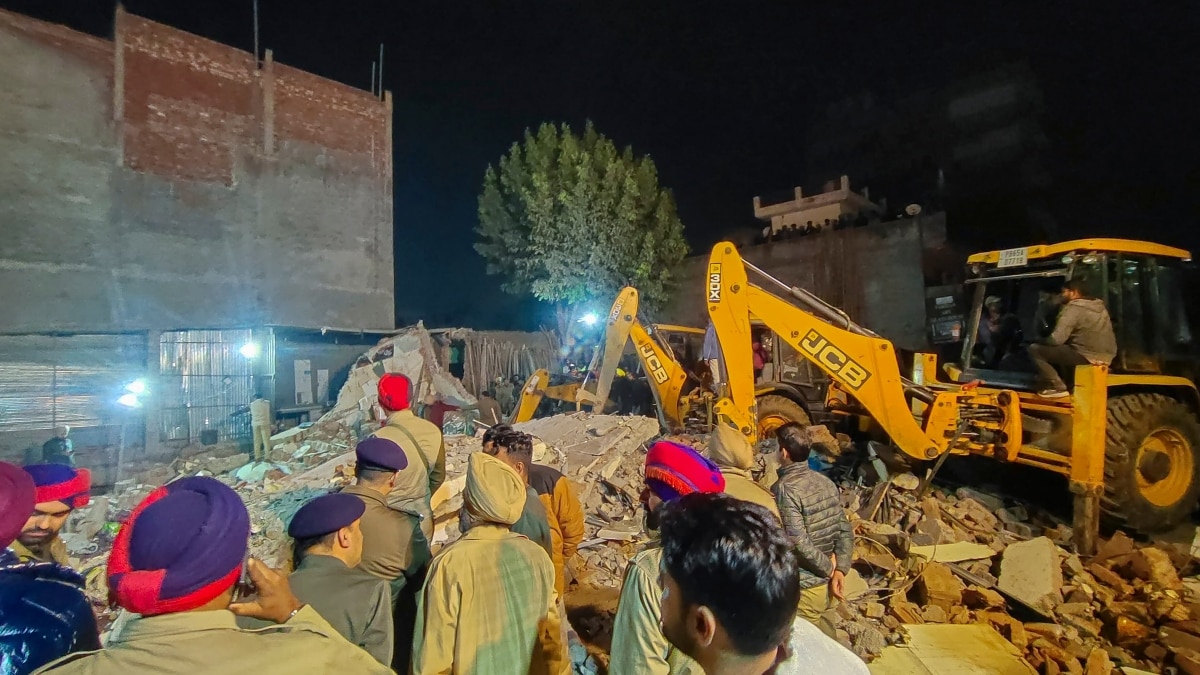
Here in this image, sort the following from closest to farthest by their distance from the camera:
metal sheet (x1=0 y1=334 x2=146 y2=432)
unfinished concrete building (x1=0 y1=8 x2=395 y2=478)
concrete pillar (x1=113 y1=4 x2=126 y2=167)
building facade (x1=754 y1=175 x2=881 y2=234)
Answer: metal sheet (x1=0 y1=334 x2=146 y2=432), unfinished concrete building (x1=0 y1=8 x2=395 y2=478), concrete pillar (x1=113 y1=4 x2=126 y2=167), building facade (x1=754 y1=175 x2=881 y2=234)

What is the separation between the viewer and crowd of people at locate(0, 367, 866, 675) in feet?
4.30

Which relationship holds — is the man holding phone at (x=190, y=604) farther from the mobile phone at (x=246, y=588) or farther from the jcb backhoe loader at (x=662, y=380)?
the jcb backhoe loader at (x=662, y=380)

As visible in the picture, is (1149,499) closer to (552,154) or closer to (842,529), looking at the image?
(842,529)

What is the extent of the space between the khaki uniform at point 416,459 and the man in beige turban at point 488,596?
127 cm

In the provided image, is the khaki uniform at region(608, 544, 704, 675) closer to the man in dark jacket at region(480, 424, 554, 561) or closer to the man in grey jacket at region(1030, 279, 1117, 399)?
the man in dark jacket at region(480, 424, 554, 561)

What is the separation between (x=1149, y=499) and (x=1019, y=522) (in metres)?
1.37

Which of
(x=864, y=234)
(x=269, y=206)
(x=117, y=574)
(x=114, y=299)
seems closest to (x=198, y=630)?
(x=117, y=574)

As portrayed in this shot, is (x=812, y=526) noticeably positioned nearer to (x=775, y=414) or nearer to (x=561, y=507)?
(x=561, y=507)

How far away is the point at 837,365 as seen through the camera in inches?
284

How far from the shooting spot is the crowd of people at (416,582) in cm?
131

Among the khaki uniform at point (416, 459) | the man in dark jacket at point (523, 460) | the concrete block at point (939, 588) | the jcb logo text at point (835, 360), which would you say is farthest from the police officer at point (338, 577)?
the jcb logo text at point (835, 360)

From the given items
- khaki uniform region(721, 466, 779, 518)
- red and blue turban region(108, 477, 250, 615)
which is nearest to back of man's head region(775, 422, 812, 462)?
khaki uniform region(721, 466, 779, 518)

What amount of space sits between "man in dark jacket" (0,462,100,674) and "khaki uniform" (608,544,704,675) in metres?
1.48

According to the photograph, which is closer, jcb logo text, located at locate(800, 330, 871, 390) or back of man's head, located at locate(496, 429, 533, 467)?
back of man's head, located at locate(496, 429, 533, 467)
